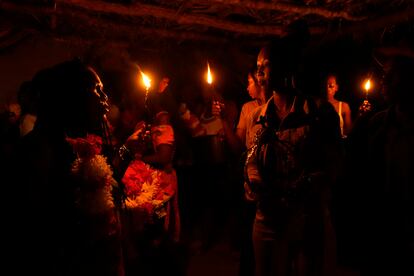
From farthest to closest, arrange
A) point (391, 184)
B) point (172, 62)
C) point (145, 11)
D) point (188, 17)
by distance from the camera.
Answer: point (172, 62) → point (188, 17) → point (145, 11) → point (391, 184)

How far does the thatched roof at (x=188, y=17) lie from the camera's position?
5.23m

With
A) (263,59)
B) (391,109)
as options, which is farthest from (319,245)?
(263,59)

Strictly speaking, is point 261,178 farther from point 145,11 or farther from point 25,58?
point 25,58

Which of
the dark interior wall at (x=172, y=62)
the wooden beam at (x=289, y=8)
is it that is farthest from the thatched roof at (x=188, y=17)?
the dark interior wall at (x=172, y=62)

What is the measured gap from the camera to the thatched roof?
206 inches

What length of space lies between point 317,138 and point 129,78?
5348mm

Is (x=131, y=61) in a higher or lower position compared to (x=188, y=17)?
lower

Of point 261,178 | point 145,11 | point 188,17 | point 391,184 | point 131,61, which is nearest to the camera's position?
point 391,184

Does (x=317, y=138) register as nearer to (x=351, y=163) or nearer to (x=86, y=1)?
(x=351, y=163)

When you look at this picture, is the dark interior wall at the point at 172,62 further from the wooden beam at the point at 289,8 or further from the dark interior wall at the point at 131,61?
the wooden beam at the point at 289,8

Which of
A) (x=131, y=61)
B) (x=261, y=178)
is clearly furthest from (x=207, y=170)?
(x=261, y=178)

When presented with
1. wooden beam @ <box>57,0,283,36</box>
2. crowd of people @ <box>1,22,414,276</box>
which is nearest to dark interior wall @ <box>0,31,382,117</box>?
wooden beam @ <box>57,0,283,36</box>

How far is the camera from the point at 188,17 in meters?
5.55

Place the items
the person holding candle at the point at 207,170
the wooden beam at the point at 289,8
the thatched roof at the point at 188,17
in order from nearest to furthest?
the wooden beam at the point at 289,8, the thatched roof at the point at 188,17, the person holding candle at the point at 207,170
